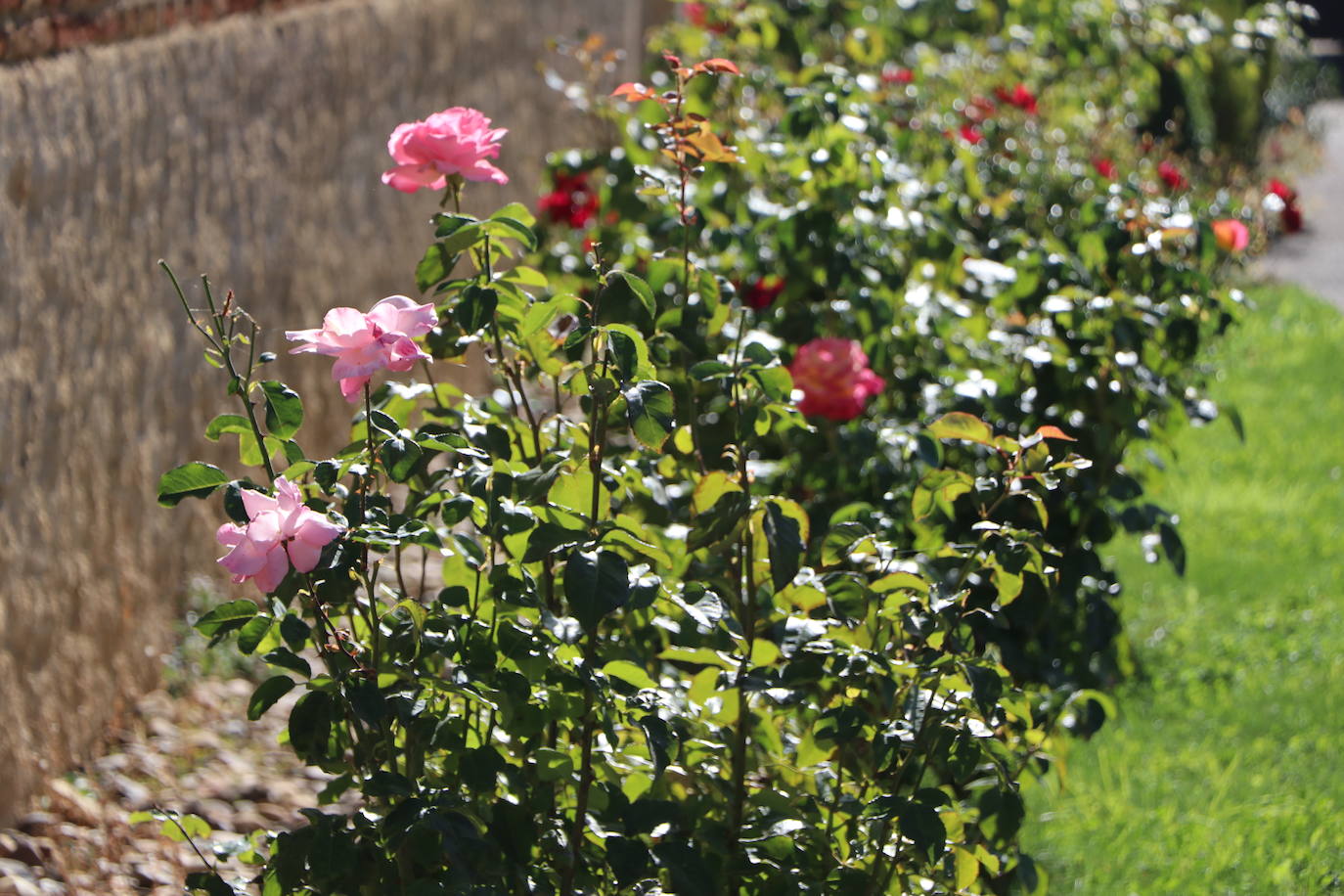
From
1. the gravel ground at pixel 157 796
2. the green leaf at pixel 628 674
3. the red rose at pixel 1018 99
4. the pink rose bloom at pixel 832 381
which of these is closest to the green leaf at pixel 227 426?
the green leaf at pixel 628 674

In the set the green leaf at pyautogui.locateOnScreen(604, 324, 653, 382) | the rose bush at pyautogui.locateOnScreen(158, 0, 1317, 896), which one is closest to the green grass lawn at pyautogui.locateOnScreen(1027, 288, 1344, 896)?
the rose bush at pyautogui.locateOnScreen(158, 0, 1317, 896)

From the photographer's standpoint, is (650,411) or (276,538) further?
(650,411)

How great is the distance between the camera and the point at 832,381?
2428mm

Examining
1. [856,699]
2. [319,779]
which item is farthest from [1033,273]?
[319,779]

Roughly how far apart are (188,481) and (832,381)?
116 centimetres

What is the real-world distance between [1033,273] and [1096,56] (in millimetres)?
2231

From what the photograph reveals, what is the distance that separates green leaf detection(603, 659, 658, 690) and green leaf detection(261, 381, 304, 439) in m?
0.46

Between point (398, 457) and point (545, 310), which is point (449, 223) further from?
point (398, 457)


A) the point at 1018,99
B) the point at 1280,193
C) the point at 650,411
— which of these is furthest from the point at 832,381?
the point at 1018,99

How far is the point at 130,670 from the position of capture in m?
3.32

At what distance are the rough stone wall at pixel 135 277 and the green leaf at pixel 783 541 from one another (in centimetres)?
175

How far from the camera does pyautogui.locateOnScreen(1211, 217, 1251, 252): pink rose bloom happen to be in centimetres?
262

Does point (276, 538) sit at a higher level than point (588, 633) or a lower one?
higher

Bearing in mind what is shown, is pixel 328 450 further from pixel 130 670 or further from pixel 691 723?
pixel 691 723
